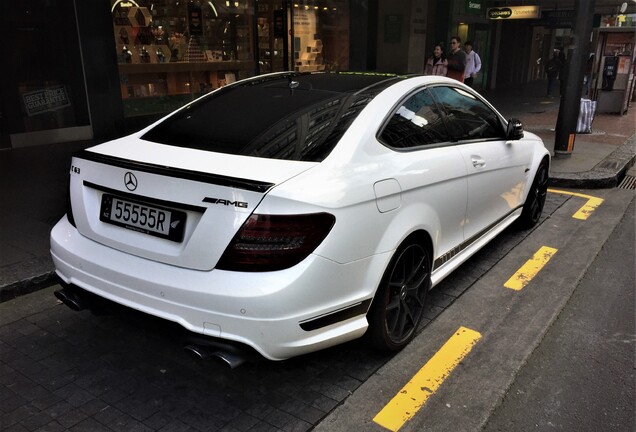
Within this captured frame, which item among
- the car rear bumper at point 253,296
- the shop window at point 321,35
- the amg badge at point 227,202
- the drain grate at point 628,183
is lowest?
the drain grate at point 628,183

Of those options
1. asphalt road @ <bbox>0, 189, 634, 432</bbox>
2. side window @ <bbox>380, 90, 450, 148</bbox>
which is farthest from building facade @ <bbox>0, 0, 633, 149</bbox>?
asphalt road @ <bbox>0, 189, 634, 432</bbox>

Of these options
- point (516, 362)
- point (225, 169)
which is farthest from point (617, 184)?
point (225, 169)

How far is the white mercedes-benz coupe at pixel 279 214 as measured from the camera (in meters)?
2.33

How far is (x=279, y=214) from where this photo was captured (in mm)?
2301

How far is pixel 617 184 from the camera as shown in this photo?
752 cm

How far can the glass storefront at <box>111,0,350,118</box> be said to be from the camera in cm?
985

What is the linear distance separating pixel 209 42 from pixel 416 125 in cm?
904

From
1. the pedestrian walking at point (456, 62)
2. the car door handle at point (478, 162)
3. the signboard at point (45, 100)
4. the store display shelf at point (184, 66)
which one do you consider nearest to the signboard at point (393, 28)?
the pedestrian walking at point (456, 62)

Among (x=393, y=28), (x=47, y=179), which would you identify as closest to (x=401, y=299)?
(x=47, y=179)

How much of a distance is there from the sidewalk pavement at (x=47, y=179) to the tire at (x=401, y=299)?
2.63 m

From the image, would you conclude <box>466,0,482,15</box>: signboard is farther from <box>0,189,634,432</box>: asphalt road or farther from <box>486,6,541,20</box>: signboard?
<box>0,189,634,432</box>: asphalt road

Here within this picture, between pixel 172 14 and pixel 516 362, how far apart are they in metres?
9.71

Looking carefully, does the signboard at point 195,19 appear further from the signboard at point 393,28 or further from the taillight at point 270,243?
the taillight at point 270,243

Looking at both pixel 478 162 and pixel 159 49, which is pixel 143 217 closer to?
pixel 478 162
